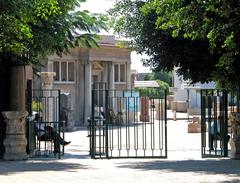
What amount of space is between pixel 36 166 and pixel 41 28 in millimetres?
4387

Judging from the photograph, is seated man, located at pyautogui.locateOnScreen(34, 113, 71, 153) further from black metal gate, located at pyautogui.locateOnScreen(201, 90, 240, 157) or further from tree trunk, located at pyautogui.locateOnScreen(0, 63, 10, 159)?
black metal gate, located at pyautogui.locateOnScreen(201, 90, 240, 157)

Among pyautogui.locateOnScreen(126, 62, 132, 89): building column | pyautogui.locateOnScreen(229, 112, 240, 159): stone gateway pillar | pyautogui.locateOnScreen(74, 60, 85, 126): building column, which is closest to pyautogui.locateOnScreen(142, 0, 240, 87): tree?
pyautogui.locateOnScreen(229, 112, 240, 159): stone gateway pillar

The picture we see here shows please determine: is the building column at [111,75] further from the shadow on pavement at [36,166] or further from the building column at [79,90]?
the shadow on pavement at [36,166]

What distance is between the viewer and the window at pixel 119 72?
158 feet

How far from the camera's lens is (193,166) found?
15.7m

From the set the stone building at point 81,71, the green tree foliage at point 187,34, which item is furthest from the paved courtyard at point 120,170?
the stone building at point 81,71

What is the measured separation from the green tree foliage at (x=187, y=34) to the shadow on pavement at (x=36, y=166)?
4.13 m

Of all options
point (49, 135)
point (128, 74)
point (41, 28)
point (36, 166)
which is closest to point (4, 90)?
point (41, 28)

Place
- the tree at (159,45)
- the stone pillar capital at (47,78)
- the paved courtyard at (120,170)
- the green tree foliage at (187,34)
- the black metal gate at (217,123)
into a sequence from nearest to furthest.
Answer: the green tree foliage at (187,34) < the paved courtyard at (120,170) < the tree at (159,45) < the black metal gate at (217,123) < the stone pillar capital at (47,78)

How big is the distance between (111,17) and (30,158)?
4968 millimetres

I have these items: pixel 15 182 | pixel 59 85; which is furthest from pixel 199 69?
pixel 59 85

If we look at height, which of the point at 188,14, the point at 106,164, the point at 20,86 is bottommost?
the point at 106,164

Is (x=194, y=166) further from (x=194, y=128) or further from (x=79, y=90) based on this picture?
(x=79, y=90)

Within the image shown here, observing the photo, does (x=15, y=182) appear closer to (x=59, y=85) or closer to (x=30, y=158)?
(x=30, y=158)
